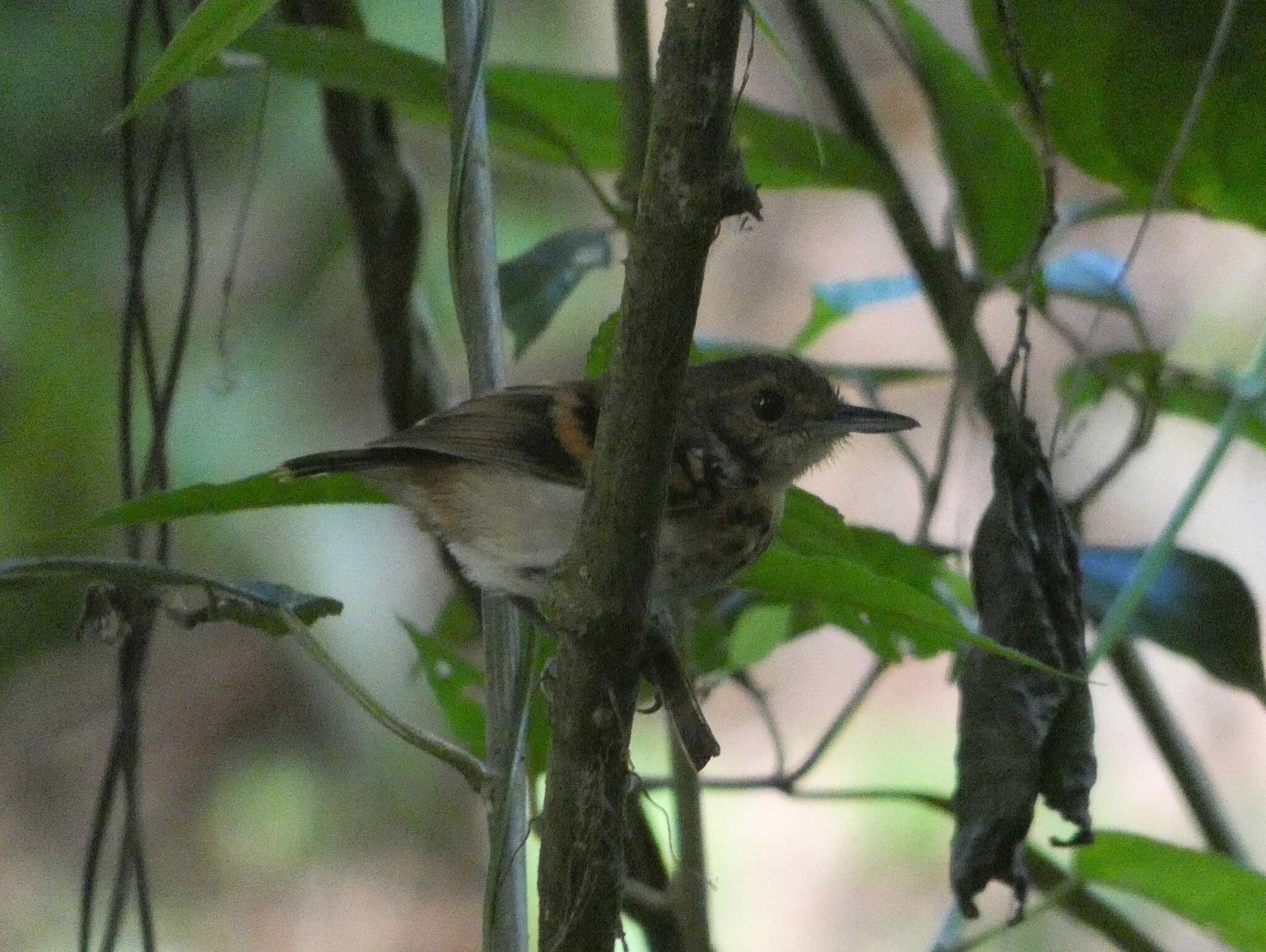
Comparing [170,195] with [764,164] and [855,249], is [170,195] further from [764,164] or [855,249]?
[855,249]

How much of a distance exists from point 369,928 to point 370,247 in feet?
9.77

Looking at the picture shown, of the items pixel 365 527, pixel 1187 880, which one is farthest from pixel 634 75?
pixel 365 527

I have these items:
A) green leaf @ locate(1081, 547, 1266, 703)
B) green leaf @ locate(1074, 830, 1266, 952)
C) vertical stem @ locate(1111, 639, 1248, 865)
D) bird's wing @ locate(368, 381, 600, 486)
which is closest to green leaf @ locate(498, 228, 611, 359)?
bird's wing @ locate(368, 381, 600, 486)

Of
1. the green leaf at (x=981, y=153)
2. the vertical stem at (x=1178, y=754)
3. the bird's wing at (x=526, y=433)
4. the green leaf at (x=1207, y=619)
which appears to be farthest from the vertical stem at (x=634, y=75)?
the vertical stem at (x=1178, y=754)

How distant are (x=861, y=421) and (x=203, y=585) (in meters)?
0.89

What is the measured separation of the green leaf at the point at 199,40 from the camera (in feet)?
3.59

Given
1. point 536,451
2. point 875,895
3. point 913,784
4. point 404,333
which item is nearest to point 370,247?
point 404,333

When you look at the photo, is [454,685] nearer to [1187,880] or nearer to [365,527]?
[1187,880]

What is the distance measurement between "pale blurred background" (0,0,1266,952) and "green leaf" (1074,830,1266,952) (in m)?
1.04

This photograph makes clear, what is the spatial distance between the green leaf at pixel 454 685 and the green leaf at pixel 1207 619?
0.71 metres

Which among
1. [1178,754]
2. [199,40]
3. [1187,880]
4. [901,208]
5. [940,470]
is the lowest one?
[1178,754]

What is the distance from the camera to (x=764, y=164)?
1.93m

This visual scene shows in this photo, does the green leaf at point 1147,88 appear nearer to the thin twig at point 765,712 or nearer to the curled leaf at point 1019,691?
the curled leaf at point 1019,691

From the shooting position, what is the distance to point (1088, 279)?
206 cm
